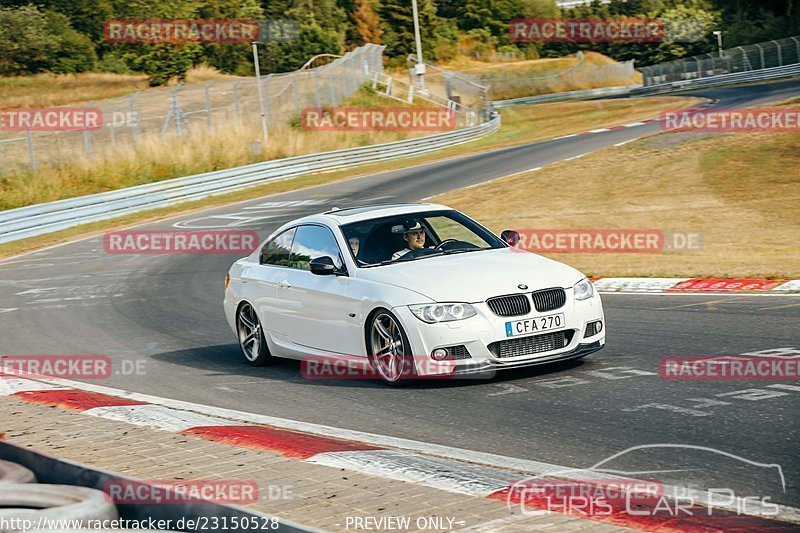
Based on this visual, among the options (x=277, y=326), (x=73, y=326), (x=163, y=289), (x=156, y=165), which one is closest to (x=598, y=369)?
(x=277, y=326)

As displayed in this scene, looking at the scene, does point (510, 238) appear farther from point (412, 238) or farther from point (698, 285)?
point (698, 285)

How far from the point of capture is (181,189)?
34.4 m

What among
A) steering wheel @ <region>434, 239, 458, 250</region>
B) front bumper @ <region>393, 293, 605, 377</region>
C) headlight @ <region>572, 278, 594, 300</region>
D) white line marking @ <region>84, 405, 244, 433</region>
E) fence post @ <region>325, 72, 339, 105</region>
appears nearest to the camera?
white line marking @ <region>84, 405, 244, 433</region>

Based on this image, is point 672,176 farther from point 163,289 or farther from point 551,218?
point 163,289

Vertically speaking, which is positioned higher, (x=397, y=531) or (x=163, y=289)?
(x=397, y=531)

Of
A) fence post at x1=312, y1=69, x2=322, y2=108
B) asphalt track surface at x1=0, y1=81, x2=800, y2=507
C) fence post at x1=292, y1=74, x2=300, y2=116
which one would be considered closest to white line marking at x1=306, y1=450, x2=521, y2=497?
asphalt track surface at x1=0, y1=81, x2=800, y2=507

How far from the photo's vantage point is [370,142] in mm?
48062

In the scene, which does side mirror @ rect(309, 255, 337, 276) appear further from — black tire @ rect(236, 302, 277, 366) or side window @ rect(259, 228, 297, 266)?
black tire @ rect(236, 302, 277, 366)

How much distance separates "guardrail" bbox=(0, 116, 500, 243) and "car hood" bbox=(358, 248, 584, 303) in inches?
853

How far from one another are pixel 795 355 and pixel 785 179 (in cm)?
1696

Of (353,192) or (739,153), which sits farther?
(353,192)

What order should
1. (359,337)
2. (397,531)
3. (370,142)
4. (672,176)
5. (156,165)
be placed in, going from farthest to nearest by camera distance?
(370,142), (156,165), (672,176), (359,337), (397,531)

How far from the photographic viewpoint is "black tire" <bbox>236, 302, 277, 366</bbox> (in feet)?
36.5

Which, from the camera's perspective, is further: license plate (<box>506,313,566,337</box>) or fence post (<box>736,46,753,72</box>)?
fence post (<box>736,46,753,72</box>)
